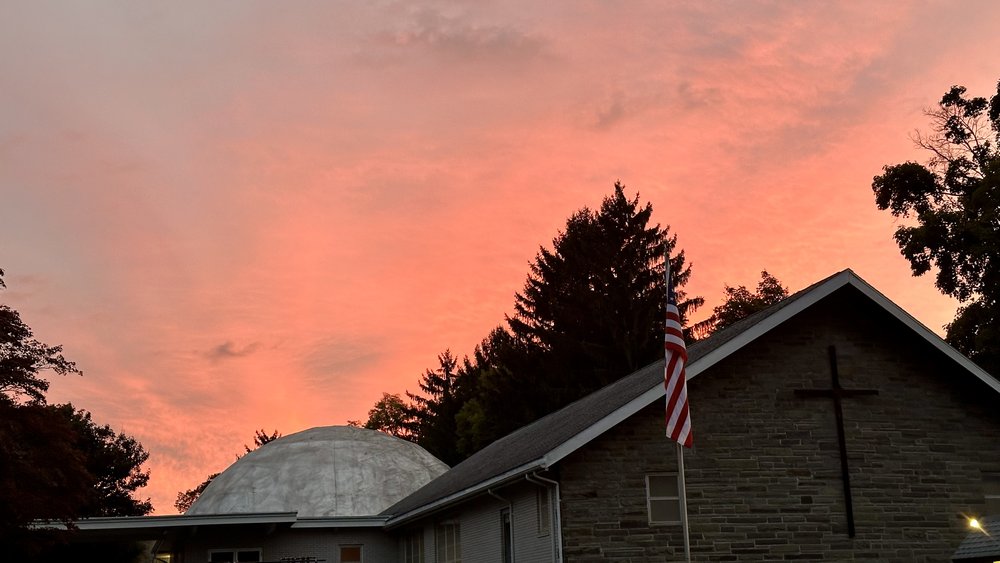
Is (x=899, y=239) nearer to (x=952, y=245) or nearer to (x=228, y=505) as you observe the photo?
(x=952, y=245)

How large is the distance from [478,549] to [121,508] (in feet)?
175

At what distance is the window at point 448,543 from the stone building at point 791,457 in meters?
3.85

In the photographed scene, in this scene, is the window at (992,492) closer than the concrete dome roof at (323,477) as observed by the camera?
Yes

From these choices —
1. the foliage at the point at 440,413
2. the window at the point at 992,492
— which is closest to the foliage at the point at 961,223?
the window at the point at 992,492

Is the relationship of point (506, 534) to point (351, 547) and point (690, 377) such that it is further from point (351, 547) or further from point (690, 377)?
point (351, 547)

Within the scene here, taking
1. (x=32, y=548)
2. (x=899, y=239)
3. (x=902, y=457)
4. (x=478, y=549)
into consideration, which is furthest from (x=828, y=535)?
(x=899, y=239)

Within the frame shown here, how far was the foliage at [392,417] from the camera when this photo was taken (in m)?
105

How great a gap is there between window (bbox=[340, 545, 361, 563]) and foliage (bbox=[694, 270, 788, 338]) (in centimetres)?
3242

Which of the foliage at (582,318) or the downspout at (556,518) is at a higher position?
the foliage at (582,318)

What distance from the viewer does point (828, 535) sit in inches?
845

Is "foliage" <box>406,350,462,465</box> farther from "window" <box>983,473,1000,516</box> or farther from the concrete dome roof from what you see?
"window" <box>983,473,1000,516</box>

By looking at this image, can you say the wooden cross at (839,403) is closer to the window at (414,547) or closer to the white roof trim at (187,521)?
the window at (414,547)

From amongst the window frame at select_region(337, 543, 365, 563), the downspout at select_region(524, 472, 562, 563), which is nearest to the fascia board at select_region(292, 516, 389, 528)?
the window frame at select_region(337, 543, 365, 563)

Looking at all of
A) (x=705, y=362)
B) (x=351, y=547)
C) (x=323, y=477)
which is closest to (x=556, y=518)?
(x=705, y=362)
